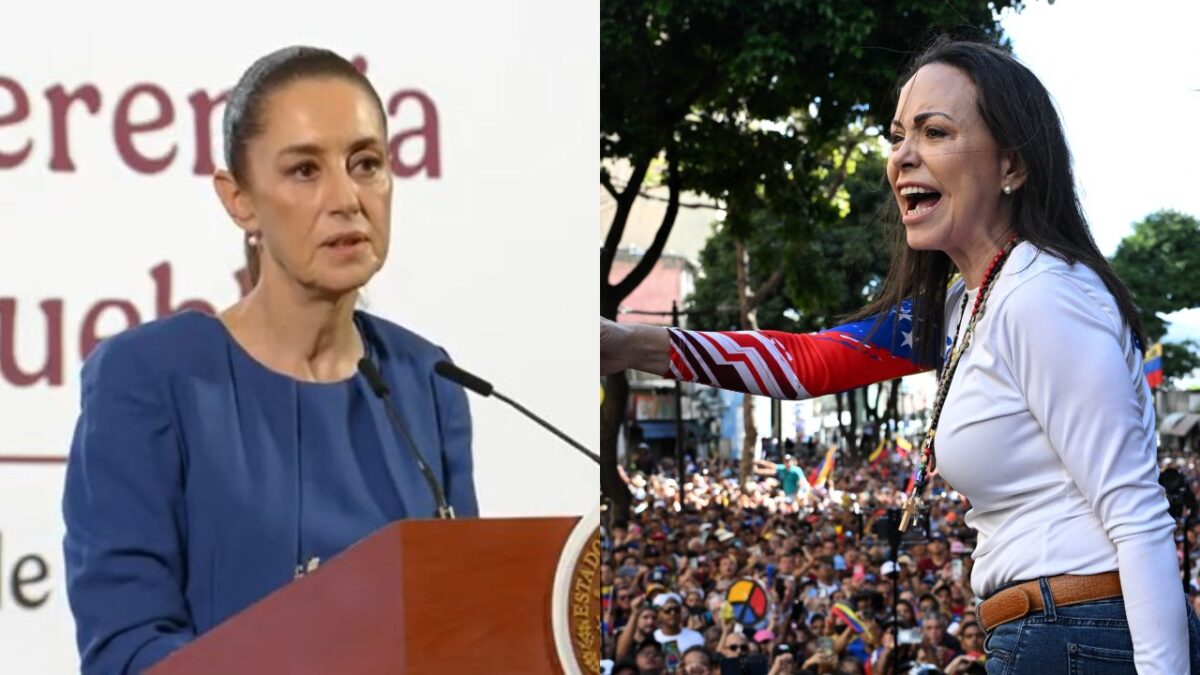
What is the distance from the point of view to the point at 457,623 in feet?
5.68

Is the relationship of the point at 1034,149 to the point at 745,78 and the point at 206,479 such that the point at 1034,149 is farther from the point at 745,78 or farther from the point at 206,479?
the point at 745,78

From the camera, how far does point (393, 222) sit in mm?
3438

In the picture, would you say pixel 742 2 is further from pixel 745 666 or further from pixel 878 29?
pixel 745 666

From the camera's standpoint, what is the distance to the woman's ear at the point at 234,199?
3156mm

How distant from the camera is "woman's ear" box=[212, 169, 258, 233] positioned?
316 cm

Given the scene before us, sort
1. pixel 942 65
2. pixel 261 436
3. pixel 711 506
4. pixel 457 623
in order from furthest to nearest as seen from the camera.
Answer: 1. pixel 711 506
2. pixel 261 436
3. pixel 942 65
4. pixel 457 623

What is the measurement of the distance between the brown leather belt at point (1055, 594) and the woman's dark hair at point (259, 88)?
152 cm

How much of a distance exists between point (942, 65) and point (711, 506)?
2316 cm

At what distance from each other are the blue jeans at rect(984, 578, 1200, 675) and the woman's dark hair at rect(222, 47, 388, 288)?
158 centimetres

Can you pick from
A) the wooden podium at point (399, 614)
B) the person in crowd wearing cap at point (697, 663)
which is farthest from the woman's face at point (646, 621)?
the wooden podium at point (399, 614)

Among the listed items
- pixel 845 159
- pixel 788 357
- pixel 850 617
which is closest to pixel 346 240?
pixel 788 357

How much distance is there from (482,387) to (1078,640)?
1.40 metres

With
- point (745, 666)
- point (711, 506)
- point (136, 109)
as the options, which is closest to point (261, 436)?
point (136, 109)

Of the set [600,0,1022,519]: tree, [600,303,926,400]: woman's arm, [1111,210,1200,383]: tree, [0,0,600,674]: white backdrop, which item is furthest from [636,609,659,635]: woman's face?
[1111,210,1200,383]: tree
